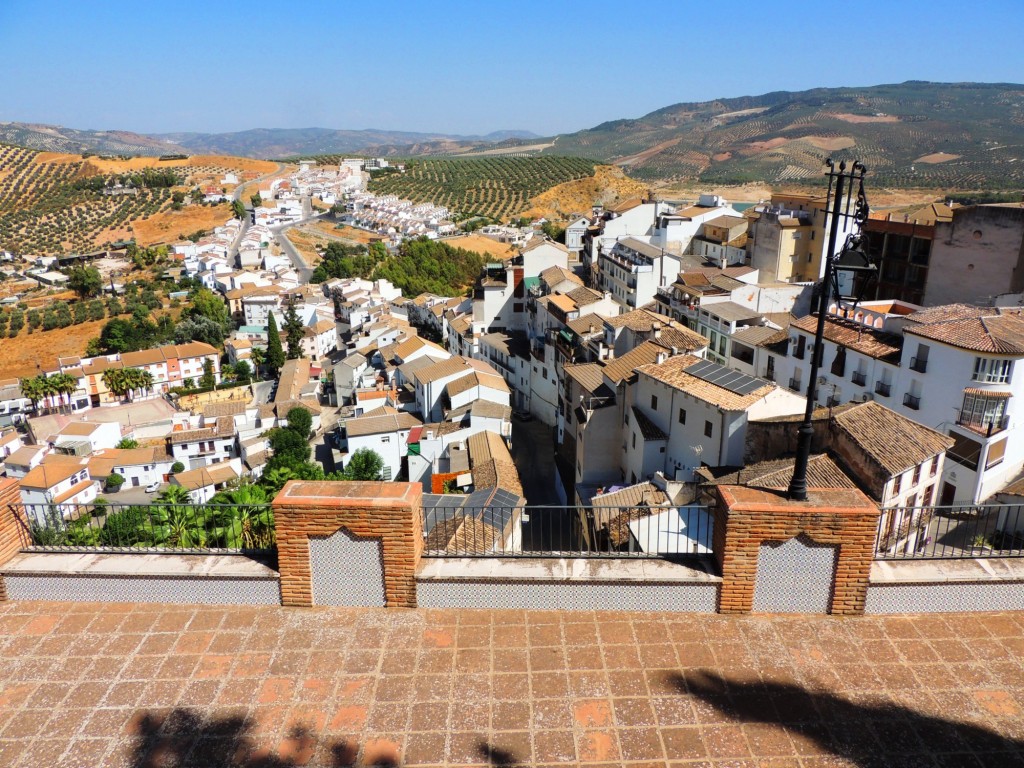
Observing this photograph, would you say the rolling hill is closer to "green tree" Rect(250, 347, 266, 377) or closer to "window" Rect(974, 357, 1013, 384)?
"green tree" Rect(250, 347, 266, 377)

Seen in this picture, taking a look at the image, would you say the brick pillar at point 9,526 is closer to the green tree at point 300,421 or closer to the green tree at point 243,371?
the green tree at point 300,421

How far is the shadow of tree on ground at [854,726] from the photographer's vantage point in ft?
14.7

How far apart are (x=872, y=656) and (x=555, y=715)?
2.65 m

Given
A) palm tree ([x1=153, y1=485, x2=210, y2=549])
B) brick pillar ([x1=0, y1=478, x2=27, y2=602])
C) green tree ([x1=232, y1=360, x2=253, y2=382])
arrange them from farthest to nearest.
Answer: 1. green tree ([x1=232, y1=360, x2=253, y2=382])
2. palm tree ([x1=153, y1=485, x2=210, y2=549])
3. brick pillar ([x1=0, y1=478, x2=27, y2=602])

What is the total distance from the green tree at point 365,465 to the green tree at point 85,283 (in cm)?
5967

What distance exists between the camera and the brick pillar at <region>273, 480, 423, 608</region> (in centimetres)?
580

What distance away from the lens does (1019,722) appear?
472 centimetres

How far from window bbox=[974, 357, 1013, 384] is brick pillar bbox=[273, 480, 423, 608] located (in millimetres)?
20246

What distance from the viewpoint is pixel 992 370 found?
1988cm

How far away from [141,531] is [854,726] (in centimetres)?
1029

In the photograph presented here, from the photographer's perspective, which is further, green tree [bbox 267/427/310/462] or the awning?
green tree [bbox 267/427/310/462]

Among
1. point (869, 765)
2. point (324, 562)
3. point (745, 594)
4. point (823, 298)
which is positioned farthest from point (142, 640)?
point (823, 298)

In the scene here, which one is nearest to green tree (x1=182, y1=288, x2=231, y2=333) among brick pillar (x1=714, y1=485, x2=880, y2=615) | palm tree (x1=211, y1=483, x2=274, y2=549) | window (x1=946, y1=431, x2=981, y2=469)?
palm tree (x1=211, y1=483, x2=274, y2=549)

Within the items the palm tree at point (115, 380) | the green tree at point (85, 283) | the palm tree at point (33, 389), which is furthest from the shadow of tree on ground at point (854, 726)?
the green tree at point (85, 283)
